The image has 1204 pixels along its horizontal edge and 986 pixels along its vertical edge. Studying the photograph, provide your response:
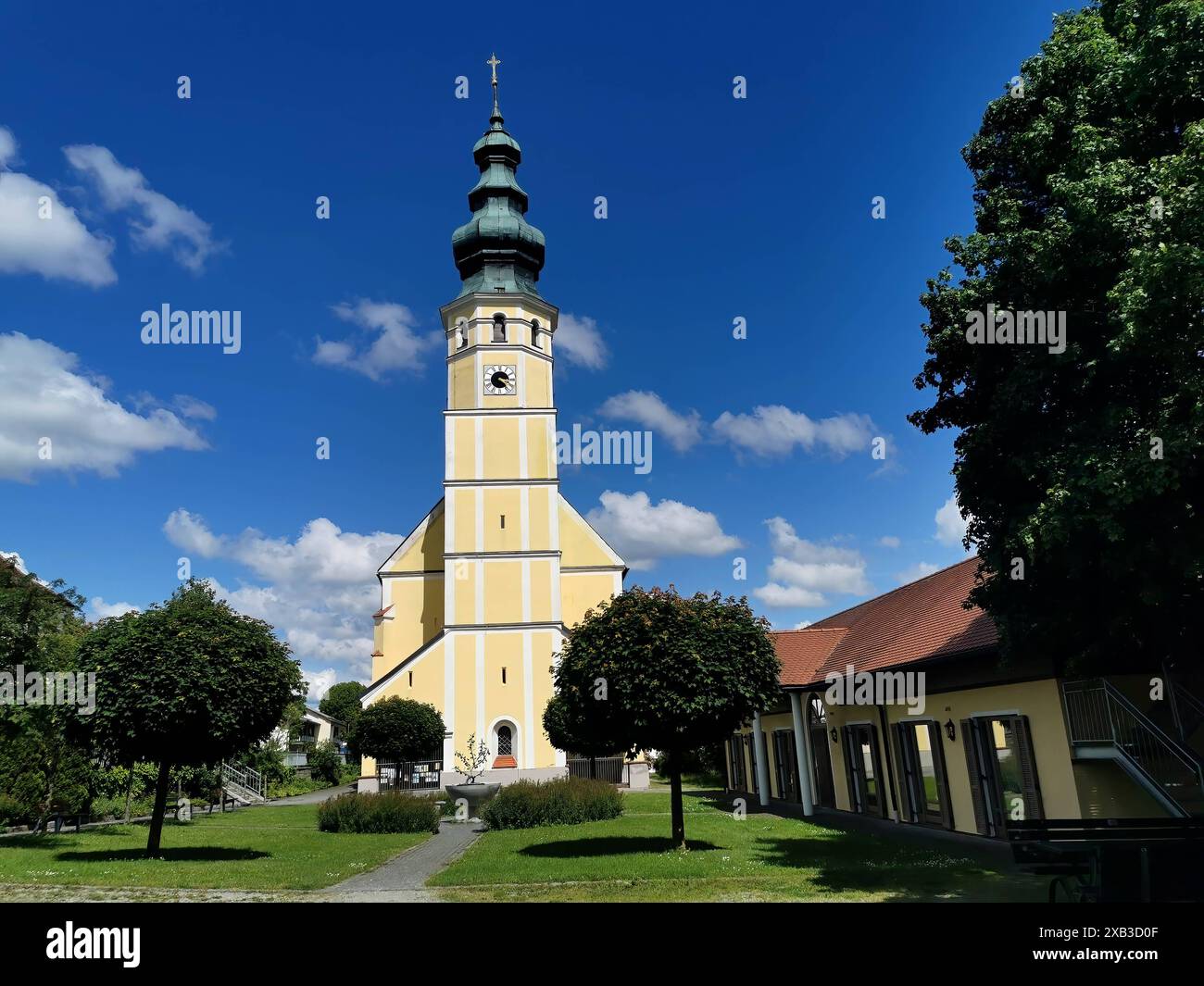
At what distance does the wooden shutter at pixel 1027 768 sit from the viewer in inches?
575

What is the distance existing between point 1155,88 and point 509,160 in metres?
42.9

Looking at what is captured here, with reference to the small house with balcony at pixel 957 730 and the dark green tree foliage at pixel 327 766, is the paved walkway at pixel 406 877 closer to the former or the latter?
the small house with balcony at pixel 957 730

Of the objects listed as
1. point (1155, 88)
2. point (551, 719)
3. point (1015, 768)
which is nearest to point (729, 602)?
point (1015, 768)

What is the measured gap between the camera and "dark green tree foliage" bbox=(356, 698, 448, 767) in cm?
3409

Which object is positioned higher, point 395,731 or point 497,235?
point 497,235

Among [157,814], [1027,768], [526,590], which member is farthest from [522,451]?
[1027,768]

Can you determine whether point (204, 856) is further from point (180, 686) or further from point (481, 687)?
point (481, 687)

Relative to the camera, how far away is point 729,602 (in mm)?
16078

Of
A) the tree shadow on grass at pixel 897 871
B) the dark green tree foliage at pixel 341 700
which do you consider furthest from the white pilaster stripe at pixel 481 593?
the dark green tree foliage at pixel 341 700

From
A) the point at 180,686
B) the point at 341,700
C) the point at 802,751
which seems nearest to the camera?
the point at 180,686

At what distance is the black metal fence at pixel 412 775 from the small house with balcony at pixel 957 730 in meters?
15.8

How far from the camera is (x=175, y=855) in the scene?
50.2 ft

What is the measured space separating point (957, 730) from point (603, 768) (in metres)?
22.3
